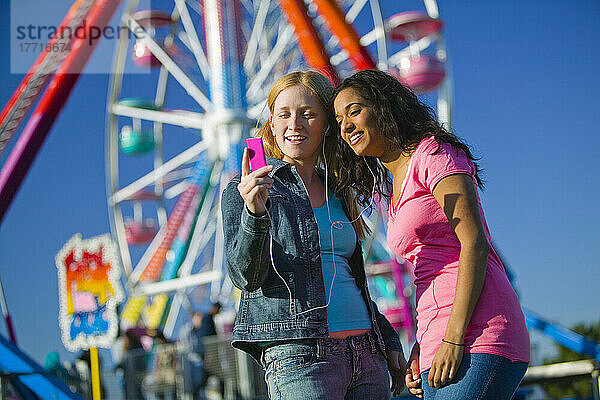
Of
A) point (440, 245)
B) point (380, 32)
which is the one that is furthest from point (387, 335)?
point (380, 32)

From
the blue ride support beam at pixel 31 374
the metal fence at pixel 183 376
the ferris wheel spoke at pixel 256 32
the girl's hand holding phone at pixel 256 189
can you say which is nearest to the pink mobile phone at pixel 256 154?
the girl's hand holding phone at pixel 256 189

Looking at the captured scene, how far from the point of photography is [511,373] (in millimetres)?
1846

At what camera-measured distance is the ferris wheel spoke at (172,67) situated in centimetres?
1391

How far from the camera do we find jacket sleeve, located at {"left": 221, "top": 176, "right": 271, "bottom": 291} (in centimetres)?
191

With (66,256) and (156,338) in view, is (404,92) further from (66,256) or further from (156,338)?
(66,256)

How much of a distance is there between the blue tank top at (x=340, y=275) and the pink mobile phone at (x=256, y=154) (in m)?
0.28

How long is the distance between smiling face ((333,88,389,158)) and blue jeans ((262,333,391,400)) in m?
0.50

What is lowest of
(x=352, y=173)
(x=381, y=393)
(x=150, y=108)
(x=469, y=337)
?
(x=381, y=393)

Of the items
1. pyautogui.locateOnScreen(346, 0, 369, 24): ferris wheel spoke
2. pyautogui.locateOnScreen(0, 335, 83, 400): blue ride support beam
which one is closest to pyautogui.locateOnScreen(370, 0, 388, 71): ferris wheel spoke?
pyautogui.locateOnScreen(346, 0, 369, 24): ferris wheel spoke

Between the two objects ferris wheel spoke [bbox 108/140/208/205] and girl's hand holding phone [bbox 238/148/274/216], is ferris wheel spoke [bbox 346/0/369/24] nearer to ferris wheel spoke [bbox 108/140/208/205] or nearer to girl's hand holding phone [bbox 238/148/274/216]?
ferris wheel spoke [bbox 108/140/208/205]

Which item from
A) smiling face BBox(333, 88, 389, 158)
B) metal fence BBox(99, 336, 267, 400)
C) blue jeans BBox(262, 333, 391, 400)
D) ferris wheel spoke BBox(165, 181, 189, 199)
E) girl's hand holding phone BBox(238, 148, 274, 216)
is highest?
ferris wheel spoke BBox(165, 181, 189, 199)

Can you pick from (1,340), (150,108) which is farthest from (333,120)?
(150,108)

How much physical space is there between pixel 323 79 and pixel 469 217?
2.07 feet

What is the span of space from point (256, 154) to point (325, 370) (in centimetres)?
56
